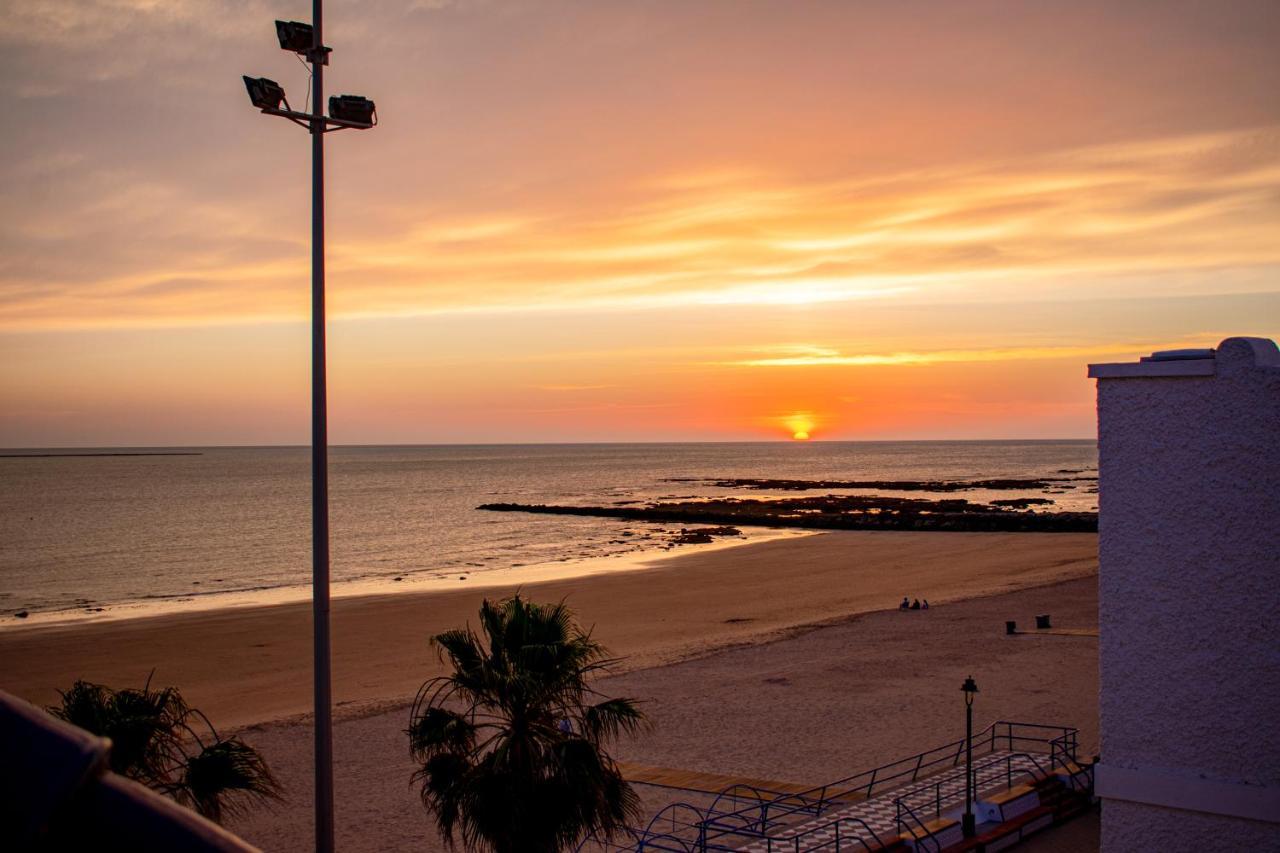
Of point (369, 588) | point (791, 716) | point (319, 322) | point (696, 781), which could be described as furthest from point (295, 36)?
point (369, 588)

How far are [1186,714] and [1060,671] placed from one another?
22.8 metres

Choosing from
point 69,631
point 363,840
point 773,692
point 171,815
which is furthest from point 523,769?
point 69,631

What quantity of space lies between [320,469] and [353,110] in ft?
12.3

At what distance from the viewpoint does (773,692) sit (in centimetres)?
2905

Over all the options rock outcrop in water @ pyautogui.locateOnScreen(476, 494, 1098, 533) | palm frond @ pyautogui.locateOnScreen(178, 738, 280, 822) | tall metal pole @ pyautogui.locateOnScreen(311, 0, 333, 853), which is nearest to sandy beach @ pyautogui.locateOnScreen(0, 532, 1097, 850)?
palm frond @ pyautogui.locateOnScreen(178, 738, 280, 822)

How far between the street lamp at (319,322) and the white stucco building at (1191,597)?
7.37 m

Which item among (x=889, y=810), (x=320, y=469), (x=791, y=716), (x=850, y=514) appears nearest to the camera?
(x=320, y=469)

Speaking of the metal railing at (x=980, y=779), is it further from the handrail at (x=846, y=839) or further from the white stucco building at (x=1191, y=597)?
the white stucco building at (x=1191, y=597)

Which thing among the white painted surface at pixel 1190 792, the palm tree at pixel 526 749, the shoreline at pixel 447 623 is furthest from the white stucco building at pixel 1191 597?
the shoreline at pixel 447 623

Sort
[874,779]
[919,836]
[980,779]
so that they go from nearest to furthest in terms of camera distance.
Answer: [919,836] → [980,779] → [874,779]

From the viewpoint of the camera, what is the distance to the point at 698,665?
33.7 m

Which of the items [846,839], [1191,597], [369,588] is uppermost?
[1191,597]

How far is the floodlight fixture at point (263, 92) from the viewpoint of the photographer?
34.8 ft

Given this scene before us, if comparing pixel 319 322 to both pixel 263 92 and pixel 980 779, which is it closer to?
pixel 263 92
